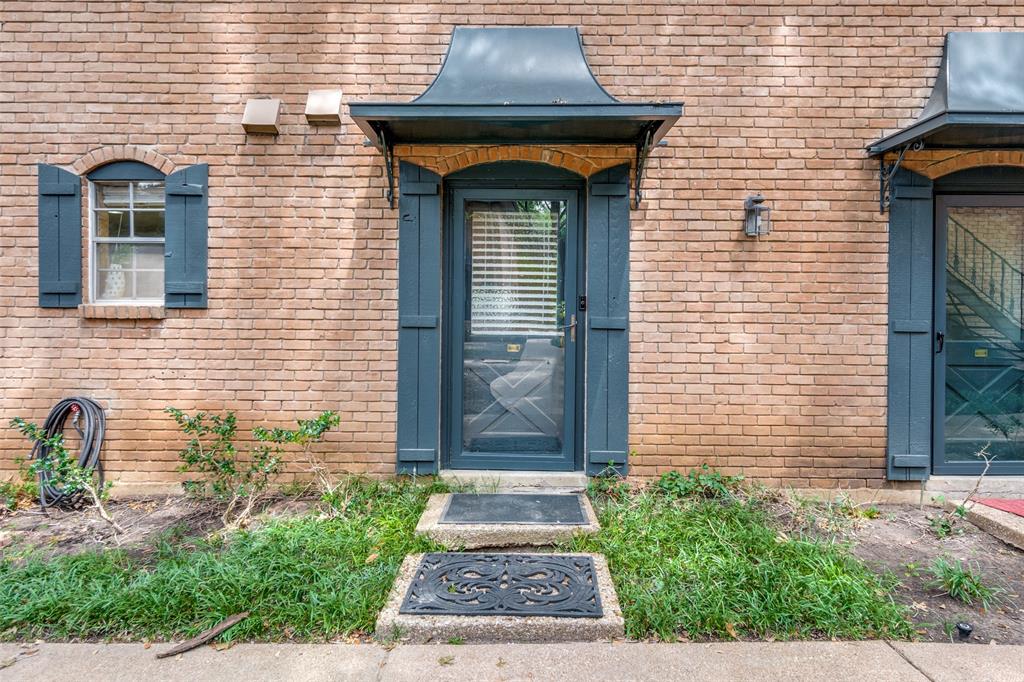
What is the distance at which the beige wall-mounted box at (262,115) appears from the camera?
460cm

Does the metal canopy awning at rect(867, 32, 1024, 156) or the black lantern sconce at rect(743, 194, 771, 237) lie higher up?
the metal canopy awning at rect(867, 32, 1024, 156)

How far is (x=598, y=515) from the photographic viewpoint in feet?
13.5

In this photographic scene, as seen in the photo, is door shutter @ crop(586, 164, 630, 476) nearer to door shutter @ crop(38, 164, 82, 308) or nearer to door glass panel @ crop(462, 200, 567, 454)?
door glass panel @ crop(462, 200, 567, 454)

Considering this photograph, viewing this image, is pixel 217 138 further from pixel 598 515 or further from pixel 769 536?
pixel 769 536

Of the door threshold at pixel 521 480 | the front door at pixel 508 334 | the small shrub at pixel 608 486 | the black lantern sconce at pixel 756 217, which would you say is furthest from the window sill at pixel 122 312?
the black lantern sconce at pixel 756 217

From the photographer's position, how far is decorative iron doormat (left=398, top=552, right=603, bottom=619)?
2973 millimetres

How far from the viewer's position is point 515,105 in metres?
3.91

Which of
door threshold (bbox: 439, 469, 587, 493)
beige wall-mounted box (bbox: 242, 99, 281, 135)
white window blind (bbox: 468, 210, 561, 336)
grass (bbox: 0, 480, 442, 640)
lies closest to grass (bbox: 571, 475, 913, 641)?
door threshold (bbox: 439, 469, 587, 493)

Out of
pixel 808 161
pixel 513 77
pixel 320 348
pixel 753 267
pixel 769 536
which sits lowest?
pixel 769 536

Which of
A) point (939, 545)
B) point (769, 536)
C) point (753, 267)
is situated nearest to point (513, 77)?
point (753, 267)

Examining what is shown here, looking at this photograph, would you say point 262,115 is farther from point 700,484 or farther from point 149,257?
point 700,484

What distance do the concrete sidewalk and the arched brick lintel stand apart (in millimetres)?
3528

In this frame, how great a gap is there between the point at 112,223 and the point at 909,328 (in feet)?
22.0

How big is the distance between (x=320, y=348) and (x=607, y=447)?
251cm
